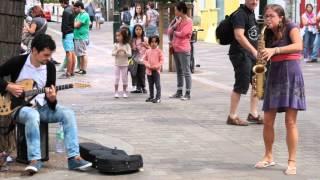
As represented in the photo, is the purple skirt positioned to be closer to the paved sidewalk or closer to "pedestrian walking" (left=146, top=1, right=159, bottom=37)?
the paved sidewalk

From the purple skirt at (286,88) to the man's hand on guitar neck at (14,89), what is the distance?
2509 millimetres

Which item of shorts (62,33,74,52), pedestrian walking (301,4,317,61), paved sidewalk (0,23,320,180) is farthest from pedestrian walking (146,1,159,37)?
pedestrian walking (301,4,317,61)

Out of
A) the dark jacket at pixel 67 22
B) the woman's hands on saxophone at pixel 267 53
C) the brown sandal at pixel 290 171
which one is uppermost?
the dark jacket at pixel 67 22

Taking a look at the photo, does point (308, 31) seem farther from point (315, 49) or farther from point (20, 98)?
point (20, 98)

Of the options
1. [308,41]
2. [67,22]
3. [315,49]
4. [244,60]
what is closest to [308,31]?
[308,41]

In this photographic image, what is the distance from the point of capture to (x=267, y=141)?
6883 mm

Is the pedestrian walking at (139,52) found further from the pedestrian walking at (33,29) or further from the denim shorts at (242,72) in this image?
the denim shorts at (242,72)

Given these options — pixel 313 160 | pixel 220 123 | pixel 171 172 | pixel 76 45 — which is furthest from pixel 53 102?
pixel 76 45

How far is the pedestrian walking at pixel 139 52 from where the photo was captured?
41.2 ft

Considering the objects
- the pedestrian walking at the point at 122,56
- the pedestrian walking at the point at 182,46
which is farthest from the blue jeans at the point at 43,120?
the pedestrian walking at the point at 122,56

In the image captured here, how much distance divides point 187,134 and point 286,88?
240 centimetres

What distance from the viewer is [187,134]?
28.6 feet

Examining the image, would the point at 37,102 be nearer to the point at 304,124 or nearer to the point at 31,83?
the point at 31,83

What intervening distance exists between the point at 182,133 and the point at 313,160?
204cm
